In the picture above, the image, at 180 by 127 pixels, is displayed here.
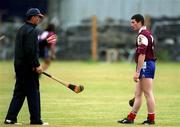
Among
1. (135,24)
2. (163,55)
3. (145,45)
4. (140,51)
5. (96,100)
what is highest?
(135,24)

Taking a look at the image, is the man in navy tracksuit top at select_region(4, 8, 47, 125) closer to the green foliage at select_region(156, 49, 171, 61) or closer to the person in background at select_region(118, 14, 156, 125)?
the person in background at select_region(118, 14, 156, 125)

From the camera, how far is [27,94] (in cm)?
1453

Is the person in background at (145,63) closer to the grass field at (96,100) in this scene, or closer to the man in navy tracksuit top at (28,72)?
the grass field at (96,100)

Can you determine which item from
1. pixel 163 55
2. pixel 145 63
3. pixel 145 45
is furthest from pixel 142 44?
pixel 163 55

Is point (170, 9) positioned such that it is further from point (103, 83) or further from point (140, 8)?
point (103, 83)

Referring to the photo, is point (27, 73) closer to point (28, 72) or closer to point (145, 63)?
point (28, 72)

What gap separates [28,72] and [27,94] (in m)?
0.40

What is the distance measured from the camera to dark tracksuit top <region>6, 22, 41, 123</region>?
14.5 metres

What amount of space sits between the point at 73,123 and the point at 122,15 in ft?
102

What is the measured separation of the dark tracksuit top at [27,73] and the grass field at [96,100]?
31cm

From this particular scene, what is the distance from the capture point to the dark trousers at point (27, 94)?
47.5ft

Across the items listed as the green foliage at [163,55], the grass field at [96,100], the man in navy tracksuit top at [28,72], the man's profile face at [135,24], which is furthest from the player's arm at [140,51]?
the green foliage at [163,55]

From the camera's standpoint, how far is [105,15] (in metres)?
46.0

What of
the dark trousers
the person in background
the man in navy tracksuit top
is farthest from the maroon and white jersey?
the dark trousers
